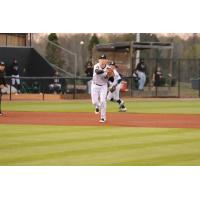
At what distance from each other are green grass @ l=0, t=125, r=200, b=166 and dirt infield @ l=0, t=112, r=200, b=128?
53.4 inches

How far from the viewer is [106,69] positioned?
62.8 ft

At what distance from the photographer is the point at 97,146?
A: 13.4 m

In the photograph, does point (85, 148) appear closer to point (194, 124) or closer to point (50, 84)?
point (194, 124)

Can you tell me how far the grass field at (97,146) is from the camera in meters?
11.4

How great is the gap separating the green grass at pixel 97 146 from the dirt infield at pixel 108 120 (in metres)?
1.36

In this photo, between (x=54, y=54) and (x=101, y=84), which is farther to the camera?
(x=54, y=54)

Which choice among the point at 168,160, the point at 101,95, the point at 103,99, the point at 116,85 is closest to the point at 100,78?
the point at 101,95

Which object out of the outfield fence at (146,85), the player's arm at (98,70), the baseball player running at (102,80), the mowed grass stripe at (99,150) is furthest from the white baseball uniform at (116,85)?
the mowed grass stripe at (99,150)

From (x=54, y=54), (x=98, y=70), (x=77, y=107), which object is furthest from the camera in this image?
(x=54, y=54)

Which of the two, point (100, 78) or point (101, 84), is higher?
point (100, 78)

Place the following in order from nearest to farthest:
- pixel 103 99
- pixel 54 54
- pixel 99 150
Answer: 1. pixel 99 150
2. pixel 103 99
3. pixel 54 54

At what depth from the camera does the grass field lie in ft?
37.5

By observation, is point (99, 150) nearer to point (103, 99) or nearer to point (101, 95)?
point (103, 99)

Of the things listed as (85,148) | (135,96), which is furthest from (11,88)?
(85,148)
